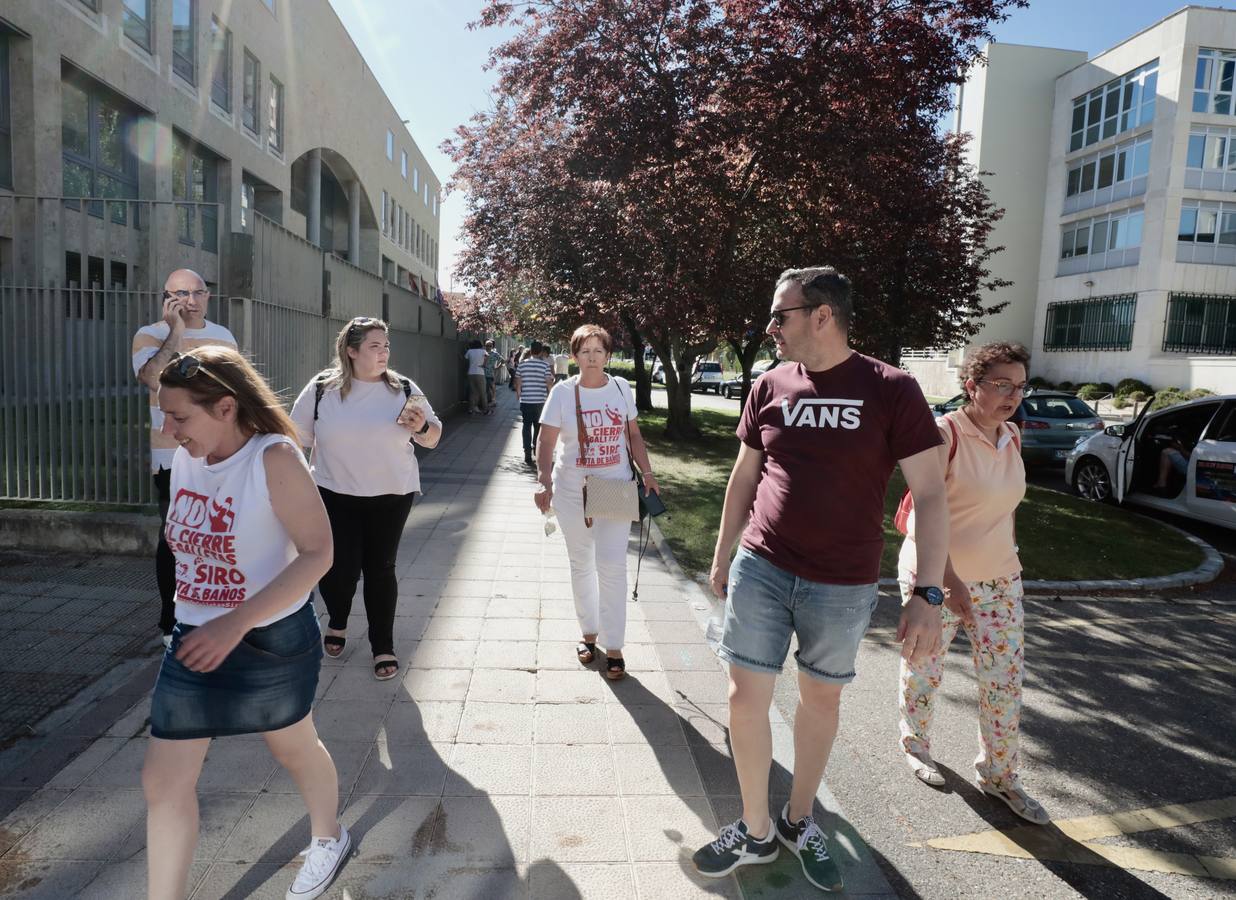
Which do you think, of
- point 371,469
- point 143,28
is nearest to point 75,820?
point 371,469

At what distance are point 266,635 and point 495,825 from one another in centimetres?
122

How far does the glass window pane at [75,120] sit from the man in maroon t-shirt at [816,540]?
49.5 feet

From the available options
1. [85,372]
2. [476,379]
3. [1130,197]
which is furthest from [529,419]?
[1130,197]

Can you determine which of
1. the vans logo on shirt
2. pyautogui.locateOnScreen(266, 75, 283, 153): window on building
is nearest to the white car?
the vans logo on shirt

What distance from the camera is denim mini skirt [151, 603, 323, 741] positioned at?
2225mm

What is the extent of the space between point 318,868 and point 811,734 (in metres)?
1.66

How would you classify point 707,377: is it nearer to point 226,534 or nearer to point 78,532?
point 78,532

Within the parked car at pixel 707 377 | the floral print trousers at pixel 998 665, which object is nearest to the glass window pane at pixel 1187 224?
the parked car at pixel 707 377

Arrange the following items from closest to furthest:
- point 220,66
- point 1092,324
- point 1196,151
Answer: point 220,66 → point 1196,151 → point 1092,324

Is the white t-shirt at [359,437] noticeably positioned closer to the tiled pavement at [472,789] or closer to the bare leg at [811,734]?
the tiled pavement at [472,789]

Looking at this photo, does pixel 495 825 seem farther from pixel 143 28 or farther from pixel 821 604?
pixel 143 28

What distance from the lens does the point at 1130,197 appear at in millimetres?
34094

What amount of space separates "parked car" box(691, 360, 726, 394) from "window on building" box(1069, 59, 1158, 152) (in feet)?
64.4

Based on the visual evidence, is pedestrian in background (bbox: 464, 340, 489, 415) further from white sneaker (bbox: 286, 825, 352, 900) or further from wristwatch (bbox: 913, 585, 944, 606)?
wristwatch (bbox: 913, 585, 944, 606)
